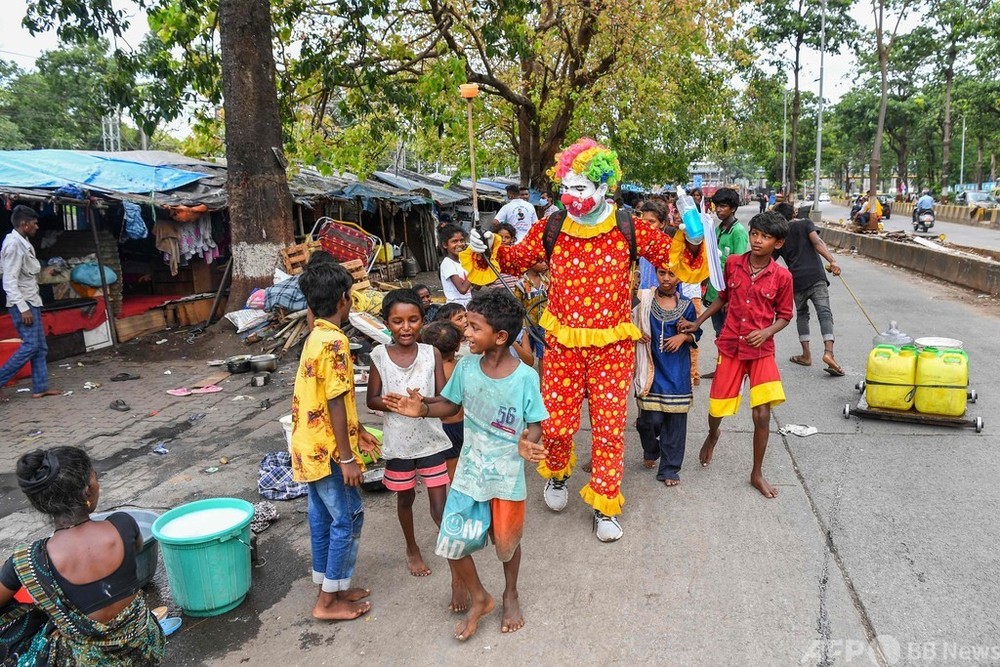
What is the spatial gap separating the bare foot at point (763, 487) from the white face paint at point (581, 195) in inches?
80.1

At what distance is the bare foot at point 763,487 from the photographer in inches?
166

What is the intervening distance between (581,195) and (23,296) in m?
6.23

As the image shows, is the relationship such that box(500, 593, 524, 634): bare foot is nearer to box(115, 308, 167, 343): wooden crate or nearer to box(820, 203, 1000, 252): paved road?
box(115, 308, 167, 343): wooden crate

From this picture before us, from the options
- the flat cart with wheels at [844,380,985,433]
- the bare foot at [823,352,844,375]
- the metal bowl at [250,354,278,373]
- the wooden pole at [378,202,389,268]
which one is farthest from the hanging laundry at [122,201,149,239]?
the flat cart with wheels at [844,380,985,433]

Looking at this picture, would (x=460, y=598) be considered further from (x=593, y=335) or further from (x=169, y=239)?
(x=169, y=239)

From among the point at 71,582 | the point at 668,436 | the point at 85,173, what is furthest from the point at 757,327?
the point at 85,173

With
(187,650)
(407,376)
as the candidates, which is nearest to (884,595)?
(407,376)

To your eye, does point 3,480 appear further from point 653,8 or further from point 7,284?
point 653,8

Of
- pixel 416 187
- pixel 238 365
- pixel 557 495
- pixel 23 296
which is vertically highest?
pixel 416 187

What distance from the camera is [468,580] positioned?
296 cm

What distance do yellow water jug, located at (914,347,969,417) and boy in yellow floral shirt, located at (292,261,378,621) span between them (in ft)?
14.4

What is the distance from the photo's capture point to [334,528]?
3.09 m

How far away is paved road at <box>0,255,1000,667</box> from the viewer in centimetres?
286

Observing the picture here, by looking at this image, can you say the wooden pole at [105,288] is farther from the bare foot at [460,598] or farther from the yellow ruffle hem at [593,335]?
the bare foot at [460,598]
